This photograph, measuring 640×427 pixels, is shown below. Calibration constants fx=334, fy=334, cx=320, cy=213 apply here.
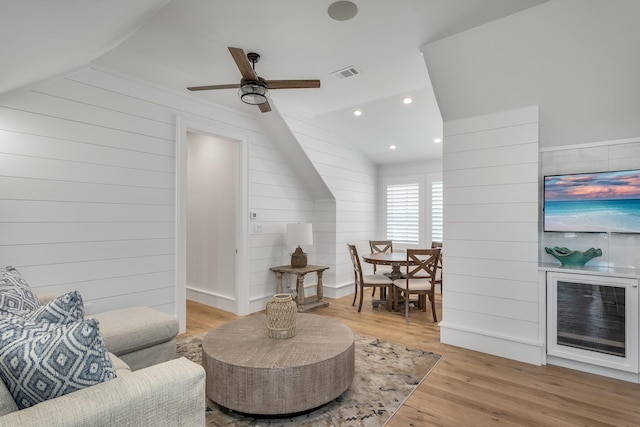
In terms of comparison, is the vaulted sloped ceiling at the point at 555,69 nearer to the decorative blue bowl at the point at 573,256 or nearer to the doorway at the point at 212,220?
the decorative blue bowl at the point at 573,256

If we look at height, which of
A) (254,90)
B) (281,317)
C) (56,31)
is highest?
(254,90)

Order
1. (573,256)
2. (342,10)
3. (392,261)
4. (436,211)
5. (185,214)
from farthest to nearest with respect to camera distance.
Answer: (436,211), (392,261), (185,214), (573,256), (342,10)

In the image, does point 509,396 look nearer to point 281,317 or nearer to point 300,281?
point 281,317

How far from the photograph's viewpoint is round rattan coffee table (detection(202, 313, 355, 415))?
2.08m

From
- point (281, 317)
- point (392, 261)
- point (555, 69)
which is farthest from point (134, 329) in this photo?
point (555, 69)

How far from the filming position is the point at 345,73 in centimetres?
344

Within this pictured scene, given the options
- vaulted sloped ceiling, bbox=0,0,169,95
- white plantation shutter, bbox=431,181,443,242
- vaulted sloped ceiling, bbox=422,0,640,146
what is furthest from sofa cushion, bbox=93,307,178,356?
white plantation shutter, bbox=431,181,443,242

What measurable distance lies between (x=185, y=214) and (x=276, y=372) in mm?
2332

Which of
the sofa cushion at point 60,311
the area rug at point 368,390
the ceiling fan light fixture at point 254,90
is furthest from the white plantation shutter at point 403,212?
the sofa cushion at point 60,311

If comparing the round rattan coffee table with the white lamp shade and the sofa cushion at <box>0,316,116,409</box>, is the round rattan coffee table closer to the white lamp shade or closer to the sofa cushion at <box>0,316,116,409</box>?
the sofa cushion at <box>0,316,116,409</box>

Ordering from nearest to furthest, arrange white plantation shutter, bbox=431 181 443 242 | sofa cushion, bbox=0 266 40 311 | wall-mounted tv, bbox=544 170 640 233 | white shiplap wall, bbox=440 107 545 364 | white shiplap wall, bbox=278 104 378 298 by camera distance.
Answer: sofa cushion, bbox=0 266 40 311
wall-mounted tv, bbox=544 170 640 233
white shiplap wall, bbox=440 107 545 364
white shiplap wall, bbox=278 104 378 298
white plantation shutter, bbox=431 181 443 242

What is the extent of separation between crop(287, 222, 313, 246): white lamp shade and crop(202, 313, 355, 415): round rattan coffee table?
7.40 feet

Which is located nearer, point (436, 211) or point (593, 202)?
point (593, 202)

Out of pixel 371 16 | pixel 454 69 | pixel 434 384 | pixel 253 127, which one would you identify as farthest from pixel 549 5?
pixel 253 127
